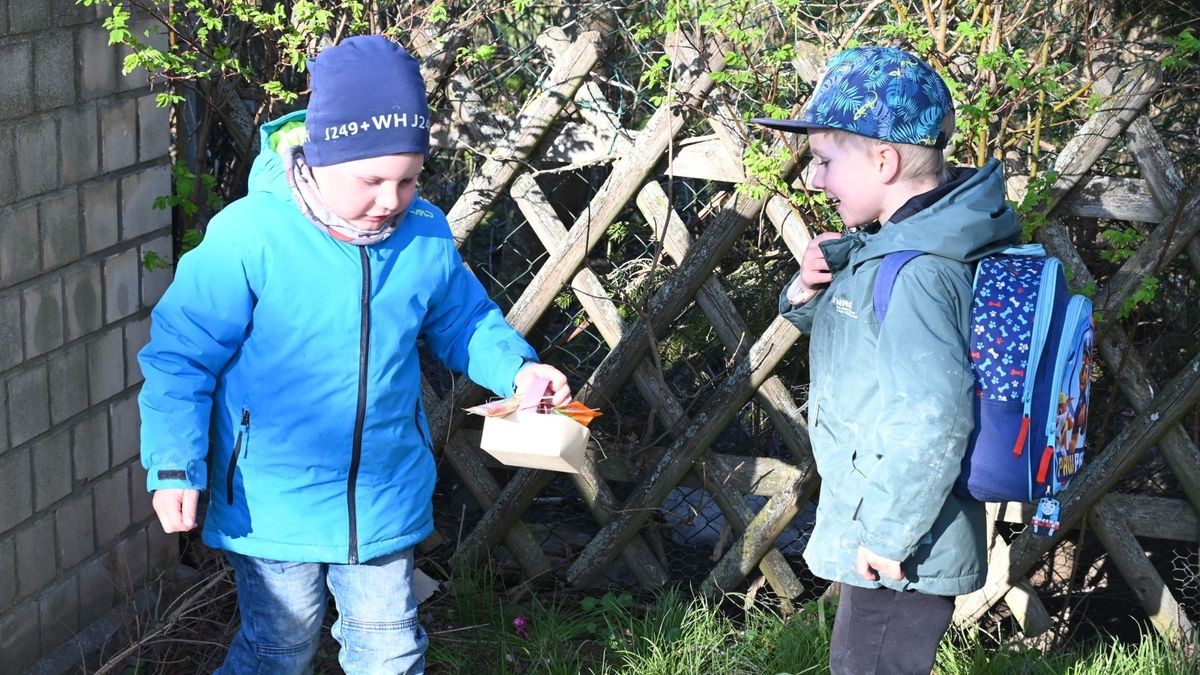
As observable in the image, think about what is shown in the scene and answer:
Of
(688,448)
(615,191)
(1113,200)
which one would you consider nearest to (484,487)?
(688,448)

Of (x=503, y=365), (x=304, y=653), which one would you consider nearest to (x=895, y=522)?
(x=503, y=365)

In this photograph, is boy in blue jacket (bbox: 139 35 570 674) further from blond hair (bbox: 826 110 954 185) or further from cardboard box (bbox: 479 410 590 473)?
blond hair (bbox: 826 110 954 185)

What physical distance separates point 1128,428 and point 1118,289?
381 mm

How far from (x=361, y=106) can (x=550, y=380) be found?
622 mm

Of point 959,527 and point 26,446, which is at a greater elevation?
point 959,527

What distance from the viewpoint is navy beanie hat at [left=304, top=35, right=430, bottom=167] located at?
227 cm

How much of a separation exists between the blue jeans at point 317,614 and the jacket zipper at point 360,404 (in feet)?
0.30

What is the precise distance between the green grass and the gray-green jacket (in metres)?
0.91

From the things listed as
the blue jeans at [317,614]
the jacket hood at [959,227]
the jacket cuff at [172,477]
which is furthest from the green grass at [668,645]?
the jacket hood at [959,227]

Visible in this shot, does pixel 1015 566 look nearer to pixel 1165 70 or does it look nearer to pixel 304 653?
pixel 1165 70

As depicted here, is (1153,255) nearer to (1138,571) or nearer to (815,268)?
(1138,571)

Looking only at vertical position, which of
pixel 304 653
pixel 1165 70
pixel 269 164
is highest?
pixel 1165 70

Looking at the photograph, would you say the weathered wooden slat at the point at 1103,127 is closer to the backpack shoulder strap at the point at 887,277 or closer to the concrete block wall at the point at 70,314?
the backpack shoulder strap at the point at 887,277

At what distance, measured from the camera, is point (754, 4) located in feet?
10.5
